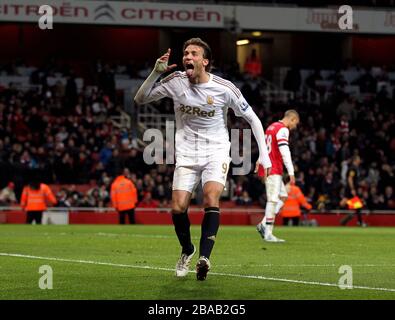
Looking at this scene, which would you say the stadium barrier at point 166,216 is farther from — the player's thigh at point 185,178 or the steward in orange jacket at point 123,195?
the player's thigh at point 185,178

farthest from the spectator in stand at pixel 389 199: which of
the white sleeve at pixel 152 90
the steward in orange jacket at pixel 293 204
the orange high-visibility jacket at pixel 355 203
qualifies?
the white sleeve at pixel 152 90

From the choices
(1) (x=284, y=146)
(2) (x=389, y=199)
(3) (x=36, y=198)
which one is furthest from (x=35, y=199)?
(2) (x=389, y=199)

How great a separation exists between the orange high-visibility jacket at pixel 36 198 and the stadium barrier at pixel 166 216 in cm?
211

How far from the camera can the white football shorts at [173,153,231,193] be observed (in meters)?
11.8

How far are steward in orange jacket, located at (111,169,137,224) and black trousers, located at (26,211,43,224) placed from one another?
6.62 feet

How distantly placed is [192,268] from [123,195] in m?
16.8

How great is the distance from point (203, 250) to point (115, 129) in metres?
26.6

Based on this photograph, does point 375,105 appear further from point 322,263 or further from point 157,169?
point 322,263

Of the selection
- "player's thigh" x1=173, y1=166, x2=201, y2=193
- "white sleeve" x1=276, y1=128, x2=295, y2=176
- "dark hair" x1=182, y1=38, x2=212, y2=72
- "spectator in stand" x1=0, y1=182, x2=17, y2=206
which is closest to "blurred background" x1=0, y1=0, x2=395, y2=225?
"spectator in stand" x1=0, y1=182, x2=17, y2=206

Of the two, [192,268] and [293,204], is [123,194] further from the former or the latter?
[192,268]

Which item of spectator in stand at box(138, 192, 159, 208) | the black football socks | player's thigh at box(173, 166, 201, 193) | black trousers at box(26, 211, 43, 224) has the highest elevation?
player's thigh at box(173, 166, 201, 193)

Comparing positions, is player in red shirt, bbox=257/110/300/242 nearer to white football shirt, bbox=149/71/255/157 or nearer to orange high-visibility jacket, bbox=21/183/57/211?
white football shirt, bbox=149/71/255/157

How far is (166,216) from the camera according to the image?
105ft

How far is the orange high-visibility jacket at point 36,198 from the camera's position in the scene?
94.2 feet
